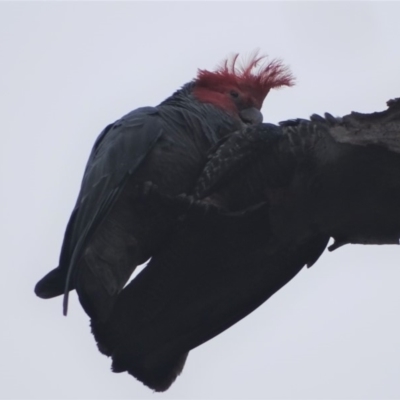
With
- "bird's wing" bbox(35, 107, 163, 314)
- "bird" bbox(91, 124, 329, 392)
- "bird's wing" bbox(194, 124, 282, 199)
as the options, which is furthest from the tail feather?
"bird's wing" bbox(194, 124, 282, 199)

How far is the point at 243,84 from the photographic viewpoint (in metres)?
5.52

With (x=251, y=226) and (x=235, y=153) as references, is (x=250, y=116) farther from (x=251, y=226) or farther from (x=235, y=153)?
(x=251, y=226)

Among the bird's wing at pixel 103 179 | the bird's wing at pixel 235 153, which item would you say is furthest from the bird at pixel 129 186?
the bird's wing at pixel 235 153

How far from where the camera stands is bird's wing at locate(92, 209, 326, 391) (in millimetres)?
3488

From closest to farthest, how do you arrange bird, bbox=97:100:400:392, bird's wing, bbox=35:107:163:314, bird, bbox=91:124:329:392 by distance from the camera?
bird, bbox=97:100:400:392 → bird, bbox=91:124:329:392 → bird's wing, bbox=35:107:163:314

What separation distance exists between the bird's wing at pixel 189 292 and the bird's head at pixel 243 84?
188cm

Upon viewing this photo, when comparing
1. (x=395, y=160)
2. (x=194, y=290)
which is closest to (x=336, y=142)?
(x=395, y=160)

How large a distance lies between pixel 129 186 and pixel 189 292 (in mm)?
939

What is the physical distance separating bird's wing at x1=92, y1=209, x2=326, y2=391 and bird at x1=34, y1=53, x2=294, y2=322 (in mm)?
139

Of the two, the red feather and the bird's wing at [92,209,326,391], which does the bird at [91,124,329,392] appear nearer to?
the bird's wing at [92,209,326,391]

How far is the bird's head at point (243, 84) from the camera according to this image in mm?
5371

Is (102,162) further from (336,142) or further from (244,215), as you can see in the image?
(336,142)

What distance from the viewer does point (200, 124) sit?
485 cm

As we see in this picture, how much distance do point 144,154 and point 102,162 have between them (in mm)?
257
